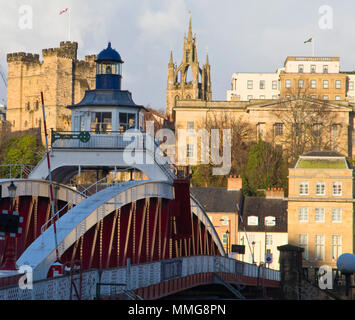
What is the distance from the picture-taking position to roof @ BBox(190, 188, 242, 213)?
291 ft

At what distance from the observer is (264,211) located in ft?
291

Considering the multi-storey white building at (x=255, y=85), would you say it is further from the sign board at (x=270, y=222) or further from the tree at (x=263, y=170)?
the sign board at (x=270, y=222)

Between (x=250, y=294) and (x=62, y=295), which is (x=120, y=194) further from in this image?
(x=250, y=294)

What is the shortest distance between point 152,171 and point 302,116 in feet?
307

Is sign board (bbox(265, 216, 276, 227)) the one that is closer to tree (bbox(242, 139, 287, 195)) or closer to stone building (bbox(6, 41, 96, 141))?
tree (bbox(242, 139, 287, 195))

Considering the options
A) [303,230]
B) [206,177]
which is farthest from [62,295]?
[206,177]

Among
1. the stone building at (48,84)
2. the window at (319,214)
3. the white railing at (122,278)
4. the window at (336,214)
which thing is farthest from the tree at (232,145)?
the white railing at (122,278)

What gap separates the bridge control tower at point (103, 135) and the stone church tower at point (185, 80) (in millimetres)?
145889

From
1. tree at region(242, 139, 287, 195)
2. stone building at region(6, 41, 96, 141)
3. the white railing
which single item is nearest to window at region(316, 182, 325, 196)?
tree at region(242, 139, 287, 195)

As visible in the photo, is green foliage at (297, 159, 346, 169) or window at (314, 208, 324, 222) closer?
window at (314, 208, 324, 222)

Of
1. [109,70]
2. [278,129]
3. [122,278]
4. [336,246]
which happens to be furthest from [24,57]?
[122,278]

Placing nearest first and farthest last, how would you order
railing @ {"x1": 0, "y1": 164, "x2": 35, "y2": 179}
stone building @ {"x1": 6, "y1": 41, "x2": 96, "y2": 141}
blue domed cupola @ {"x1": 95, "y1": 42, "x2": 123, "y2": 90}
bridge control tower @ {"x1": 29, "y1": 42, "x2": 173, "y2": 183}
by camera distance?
railing @ {"x1": 0, "y1": 164, "x2": 35, "y2": 179} < bridge control tower @ {"x1": 29, "y1": 42, "x2": 173, "y2": 183} < blue domed cupola @ {"x1": 95, "y1": 42, "x2": 123, "y2": 90} < stone building @ {"x1": 6, "y1": 41, "x2": 96, "y2": 141}

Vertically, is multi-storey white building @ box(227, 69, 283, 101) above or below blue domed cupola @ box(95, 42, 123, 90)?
above

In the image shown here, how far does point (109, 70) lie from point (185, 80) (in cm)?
15033
